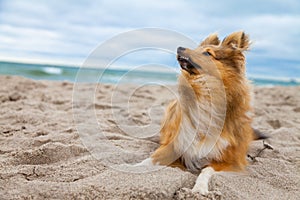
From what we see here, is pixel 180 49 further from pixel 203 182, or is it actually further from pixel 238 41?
pixel 203 182

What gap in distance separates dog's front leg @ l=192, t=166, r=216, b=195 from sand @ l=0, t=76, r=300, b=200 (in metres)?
0.05

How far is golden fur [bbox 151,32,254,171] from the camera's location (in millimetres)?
2824

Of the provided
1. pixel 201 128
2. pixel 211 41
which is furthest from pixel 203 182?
pixel 211 41

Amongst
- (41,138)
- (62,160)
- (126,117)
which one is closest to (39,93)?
(126,117)

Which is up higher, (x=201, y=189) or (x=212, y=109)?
(x=212, y=109)

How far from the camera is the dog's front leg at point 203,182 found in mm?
2232

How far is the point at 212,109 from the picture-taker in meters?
2.86

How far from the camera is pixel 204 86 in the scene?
111 inches

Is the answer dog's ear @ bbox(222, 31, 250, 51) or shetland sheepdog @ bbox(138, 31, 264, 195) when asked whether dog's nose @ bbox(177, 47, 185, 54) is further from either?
dog's ear @ bbox(222, 31, 250, 51)

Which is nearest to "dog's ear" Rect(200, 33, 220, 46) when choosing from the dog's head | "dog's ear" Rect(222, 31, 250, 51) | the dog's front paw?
the dog's head

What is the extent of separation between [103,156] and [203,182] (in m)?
0.99

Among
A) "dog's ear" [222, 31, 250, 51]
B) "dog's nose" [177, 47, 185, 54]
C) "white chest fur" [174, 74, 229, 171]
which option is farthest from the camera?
"dog's ear" [222, 31, 250, 51]

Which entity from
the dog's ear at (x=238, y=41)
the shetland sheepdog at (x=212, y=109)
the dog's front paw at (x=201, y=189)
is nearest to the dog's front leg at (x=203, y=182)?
the dog's front paw at (x=201, y=189)

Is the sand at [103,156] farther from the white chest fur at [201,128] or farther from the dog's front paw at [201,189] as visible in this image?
the white chest fur at [201,128]
